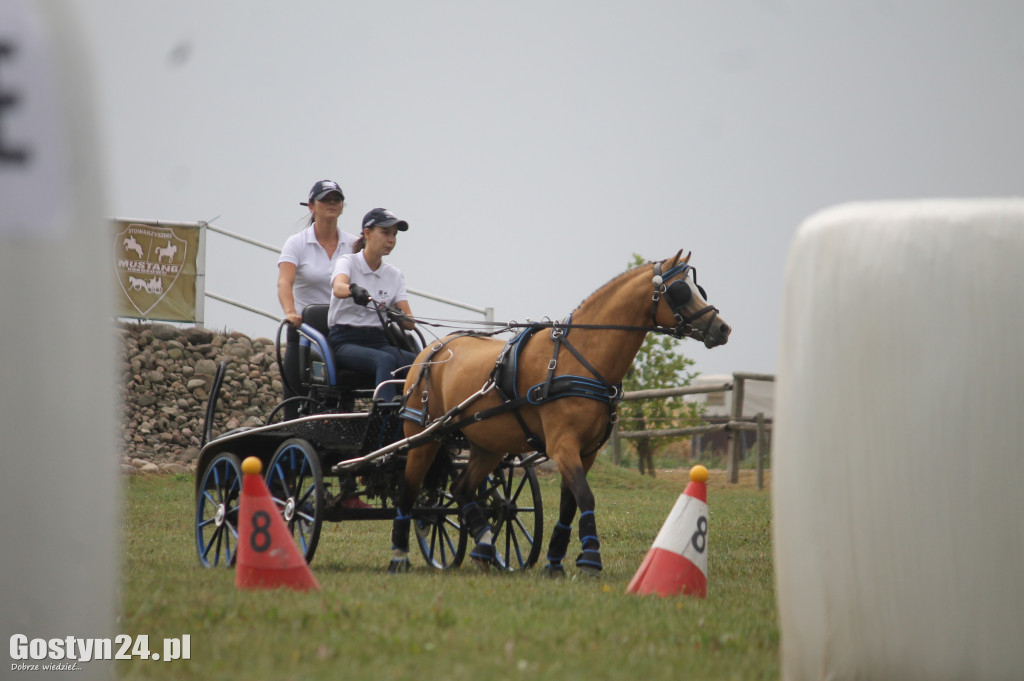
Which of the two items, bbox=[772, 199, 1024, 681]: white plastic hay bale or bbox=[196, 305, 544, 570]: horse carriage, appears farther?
bbox=[196, 305, 544, 570]: horse carriage

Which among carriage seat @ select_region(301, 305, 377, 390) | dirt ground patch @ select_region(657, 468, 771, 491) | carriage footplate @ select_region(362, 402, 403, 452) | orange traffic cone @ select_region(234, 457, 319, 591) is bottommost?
dirt ground patch @ select_region(657, 468, 771, 491)

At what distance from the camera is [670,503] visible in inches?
539

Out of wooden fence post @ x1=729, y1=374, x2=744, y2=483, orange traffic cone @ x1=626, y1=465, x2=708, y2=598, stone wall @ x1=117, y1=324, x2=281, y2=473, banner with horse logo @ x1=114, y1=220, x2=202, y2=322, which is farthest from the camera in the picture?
wooden fence post @ x1=729, y1=374, x2=744, y2=483

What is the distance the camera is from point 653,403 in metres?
20.1

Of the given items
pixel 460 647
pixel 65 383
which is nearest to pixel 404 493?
pixel 460 647

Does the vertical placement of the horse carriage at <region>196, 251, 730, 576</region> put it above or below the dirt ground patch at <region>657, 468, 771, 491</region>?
above

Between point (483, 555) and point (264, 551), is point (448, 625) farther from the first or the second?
point (483, 555)

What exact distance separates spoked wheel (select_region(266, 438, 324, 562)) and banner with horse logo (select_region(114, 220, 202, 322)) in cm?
866

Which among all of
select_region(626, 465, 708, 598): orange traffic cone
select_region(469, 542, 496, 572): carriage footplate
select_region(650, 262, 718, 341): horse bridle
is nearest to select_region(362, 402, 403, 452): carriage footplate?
select_region(469, 542, 496, 572): carriage footplate

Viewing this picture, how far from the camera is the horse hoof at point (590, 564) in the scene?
6551 mm

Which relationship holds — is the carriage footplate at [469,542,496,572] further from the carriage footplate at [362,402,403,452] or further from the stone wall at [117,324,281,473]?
the stone wall at [117,324,281,473]

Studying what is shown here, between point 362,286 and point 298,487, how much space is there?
5.12 feet

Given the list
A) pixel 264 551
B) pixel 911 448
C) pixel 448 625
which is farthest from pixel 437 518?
pixel 911 448

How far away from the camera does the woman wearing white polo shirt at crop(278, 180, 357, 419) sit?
8180mm
